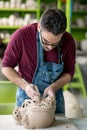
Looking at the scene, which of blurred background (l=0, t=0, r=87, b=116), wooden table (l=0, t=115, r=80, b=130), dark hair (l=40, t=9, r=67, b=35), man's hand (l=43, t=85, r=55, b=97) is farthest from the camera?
blurred background (l=0, t=0, r=87, b=116)

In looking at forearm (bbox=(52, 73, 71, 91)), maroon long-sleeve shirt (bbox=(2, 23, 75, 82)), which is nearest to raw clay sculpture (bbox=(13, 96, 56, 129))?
forearm (bbox=(52, 73, 71, 91))

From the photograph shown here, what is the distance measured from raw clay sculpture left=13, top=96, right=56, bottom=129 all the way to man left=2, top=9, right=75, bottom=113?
0.05 m

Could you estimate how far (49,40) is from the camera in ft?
6.21

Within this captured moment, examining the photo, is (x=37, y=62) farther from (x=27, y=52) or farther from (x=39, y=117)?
(x=39, y=117)

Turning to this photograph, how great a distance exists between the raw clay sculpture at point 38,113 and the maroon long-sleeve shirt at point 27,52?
0.26 m

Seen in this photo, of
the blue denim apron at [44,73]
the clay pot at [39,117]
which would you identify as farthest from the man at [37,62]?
the clay pot at [39,117]

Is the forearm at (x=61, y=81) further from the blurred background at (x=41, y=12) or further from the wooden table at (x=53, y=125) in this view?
the blurred background at (x=41, y=12)

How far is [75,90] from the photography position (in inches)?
221

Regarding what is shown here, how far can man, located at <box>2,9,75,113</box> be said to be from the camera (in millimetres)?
2025

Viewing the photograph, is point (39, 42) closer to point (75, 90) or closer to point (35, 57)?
point (35, 57)

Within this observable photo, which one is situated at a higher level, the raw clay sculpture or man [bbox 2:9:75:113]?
man [bbox 2:9:75:113]

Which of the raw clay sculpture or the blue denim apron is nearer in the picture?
the raw clay sculpture

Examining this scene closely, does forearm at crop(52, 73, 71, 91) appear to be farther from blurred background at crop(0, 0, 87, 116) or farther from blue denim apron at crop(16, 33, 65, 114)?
blurred background at crop(0, 0, 87, 116)

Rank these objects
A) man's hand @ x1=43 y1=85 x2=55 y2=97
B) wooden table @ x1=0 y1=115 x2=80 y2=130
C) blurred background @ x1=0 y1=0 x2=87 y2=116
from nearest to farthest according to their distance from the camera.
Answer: wooden table @ x1=0 y1=115 x2=80 y2=130 → man's hand @ x1=43 y1=85 x2=55 y2=97 → blurred background @ x1=0 y1=0 x2=87 y2=116
